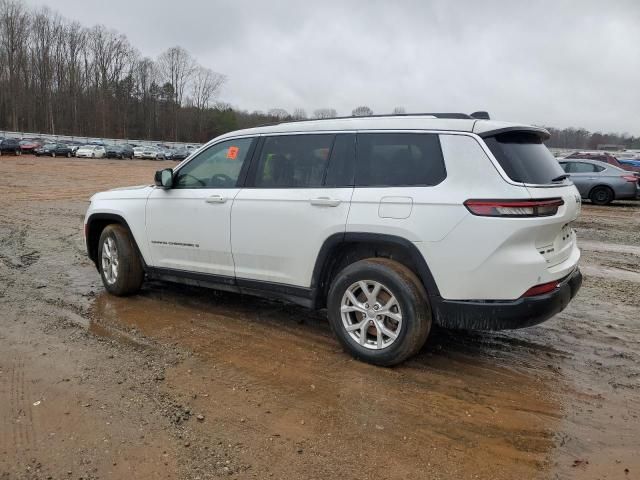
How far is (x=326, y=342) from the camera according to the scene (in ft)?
14.9

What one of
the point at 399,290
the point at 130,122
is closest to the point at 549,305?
the point at 399,290

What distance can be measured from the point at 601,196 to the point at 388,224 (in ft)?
56.3

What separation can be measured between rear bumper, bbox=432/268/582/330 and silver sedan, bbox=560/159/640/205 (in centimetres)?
1557

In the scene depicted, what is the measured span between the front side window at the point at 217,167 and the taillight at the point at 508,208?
2.28 metres

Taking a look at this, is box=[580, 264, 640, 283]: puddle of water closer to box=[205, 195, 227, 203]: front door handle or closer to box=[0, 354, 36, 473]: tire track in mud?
box=[205, 195, 227, 203]: front door handle

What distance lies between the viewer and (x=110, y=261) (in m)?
5.90

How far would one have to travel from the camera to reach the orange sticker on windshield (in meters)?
4.95

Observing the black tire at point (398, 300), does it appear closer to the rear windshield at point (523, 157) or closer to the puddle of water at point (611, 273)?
the rear windshield at point (523, 157)

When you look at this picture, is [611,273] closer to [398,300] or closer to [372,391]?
[398,300]

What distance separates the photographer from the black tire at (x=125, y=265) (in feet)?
18.7

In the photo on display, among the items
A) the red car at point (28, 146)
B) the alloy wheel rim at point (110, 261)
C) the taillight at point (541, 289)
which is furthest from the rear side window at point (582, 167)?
the red car at point (28, 146)

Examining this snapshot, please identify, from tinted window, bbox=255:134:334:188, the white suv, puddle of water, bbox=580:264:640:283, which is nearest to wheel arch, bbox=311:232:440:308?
the white suv

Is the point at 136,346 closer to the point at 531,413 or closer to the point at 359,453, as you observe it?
the point at 359,453

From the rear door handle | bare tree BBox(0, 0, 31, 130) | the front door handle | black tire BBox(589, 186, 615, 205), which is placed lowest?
black tire BBox(589, 186, 615, 205)
